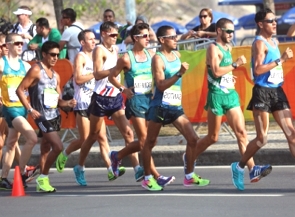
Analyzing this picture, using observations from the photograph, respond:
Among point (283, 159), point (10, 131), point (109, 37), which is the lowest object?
point (283, 159)

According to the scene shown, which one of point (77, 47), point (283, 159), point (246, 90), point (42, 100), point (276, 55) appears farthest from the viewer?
point (77, 47)

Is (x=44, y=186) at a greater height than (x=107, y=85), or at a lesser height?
lesser

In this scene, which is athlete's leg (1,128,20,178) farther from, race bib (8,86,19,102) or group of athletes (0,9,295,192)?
race bib (8,86,19,102)

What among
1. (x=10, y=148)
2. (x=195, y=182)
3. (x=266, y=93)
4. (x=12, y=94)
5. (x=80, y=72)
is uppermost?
(x=80, y=72)

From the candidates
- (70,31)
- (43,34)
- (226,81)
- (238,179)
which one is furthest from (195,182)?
(43,34)

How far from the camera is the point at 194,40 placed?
1627 cm

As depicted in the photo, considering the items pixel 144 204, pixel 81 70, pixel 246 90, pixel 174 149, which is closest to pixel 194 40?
pixel 246 90

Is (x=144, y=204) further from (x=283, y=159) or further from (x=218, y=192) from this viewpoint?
(x=283, y=159)

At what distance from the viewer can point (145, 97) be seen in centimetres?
1171

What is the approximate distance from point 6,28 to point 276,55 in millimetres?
7212

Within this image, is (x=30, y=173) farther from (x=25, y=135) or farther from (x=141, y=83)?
(x=141, y=83)

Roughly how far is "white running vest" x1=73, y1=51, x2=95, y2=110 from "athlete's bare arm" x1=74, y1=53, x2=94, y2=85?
0.17 feet

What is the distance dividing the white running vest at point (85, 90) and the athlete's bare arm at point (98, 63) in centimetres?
60

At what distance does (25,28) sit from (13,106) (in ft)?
17.4
